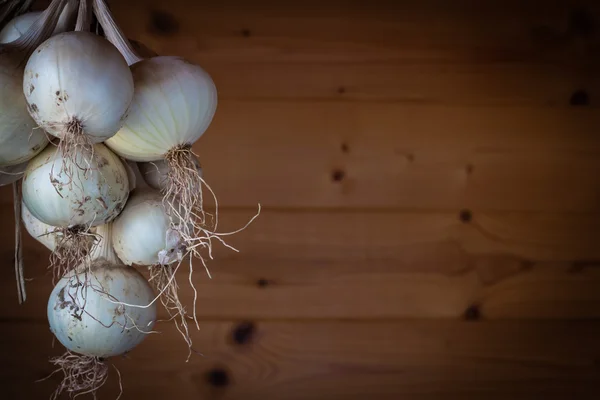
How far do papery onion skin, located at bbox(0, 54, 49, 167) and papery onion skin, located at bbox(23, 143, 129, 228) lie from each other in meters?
0.02

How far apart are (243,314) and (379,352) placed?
0.28m

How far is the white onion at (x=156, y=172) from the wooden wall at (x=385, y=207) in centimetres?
64

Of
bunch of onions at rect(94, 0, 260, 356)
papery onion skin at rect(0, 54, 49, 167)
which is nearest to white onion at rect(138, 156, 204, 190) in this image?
bunch of onions at rect(94, 0, 260, 356)

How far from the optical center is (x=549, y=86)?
1.18 m

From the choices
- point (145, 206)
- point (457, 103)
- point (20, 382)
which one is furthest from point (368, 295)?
point (145, 206)

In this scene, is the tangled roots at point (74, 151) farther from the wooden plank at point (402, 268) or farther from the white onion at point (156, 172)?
the wooden plank at point (402, 268)

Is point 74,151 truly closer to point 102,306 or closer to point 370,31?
point 102,306

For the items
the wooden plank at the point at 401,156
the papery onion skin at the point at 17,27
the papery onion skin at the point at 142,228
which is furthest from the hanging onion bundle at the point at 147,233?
the wooden plank at the point at 401,156

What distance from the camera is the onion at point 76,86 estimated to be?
1.20ft

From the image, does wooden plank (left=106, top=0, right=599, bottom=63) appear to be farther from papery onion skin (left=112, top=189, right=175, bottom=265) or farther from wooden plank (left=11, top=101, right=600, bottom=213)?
papery onion skin (left=112, top=189, right=175, bottom=265)

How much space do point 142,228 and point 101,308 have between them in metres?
0.06

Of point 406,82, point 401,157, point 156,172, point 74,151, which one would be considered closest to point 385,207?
point 401,157

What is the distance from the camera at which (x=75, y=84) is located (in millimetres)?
367

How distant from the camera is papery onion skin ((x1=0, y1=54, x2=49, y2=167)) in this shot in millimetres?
386
